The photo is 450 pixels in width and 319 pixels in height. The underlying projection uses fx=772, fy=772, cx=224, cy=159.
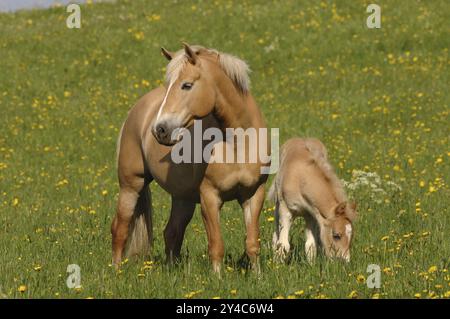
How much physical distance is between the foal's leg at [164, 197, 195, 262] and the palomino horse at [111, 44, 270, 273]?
12mm

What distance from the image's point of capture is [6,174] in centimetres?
1587

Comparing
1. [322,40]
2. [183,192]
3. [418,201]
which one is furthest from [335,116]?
[183,192]

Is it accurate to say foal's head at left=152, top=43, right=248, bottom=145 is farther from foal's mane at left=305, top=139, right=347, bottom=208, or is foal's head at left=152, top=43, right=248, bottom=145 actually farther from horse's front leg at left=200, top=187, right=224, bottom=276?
foal's mane at left=305, top=139, right=347, bottom=208

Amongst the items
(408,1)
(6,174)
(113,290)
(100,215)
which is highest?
(408,1)

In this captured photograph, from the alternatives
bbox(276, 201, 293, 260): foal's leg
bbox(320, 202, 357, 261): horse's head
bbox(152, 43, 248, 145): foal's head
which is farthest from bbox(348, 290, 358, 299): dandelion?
bbox(276, 201, 293, 260): foal's leg

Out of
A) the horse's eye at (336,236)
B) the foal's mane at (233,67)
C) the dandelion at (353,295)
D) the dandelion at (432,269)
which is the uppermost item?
the foal's mane at (233,67)

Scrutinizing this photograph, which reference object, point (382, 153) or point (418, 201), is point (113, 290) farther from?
point (382, 153)

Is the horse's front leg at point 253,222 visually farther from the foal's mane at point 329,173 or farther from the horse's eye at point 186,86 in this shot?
the foal's mane at point 329,173

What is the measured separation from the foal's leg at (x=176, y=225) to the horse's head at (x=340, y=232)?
5.58ft

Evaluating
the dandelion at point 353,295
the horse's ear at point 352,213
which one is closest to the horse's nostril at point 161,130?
the dandelion at point 353,295

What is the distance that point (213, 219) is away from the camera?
7.76m

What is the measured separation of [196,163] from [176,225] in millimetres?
1712

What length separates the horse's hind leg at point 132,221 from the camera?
942 cm

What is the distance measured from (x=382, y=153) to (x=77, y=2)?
1688cm
